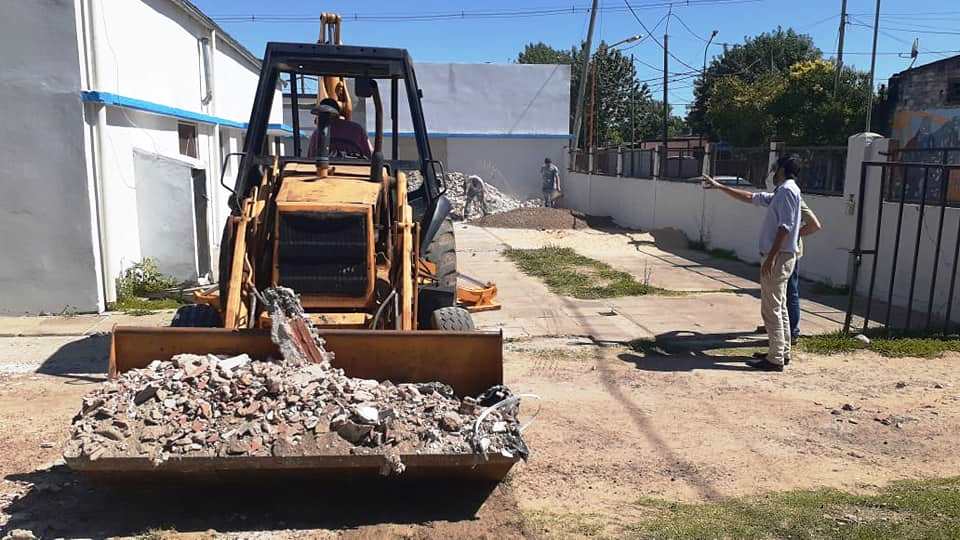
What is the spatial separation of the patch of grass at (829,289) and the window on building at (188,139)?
10.1 meters

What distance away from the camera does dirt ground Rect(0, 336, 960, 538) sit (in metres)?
4.07

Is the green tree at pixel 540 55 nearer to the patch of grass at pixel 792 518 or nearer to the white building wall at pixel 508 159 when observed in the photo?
the white building wall at pixel 508 159

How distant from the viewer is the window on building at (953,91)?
24266mm

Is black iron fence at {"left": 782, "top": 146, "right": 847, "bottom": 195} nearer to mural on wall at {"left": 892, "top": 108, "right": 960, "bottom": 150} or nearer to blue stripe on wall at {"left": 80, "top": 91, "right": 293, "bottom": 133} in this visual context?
blue stripe on wall at {"left": 80, "top": 91, "right": 293, "bottom": 133}

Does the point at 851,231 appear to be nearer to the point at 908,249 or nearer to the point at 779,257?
the point at 908,249

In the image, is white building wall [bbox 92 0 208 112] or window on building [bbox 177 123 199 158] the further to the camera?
window on building [bbox 177 123 199 158]

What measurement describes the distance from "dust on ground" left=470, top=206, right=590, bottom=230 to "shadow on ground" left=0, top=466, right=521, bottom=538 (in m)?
16.7

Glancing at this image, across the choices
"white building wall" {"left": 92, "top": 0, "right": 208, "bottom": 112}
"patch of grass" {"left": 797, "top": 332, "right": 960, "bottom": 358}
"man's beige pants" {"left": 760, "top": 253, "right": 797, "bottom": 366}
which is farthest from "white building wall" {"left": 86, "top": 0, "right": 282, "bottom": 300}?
"patch of grass" {"left": 797, "top": 332, "right": 960, "bottom": 358}

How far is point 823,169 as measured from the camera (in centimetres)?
1190

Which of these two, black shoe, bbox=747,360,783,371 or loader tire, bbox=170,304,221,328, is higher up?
loader tire, bbox=170,304,221,328

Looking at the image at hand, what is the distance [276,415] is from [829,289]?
9134 millimetres

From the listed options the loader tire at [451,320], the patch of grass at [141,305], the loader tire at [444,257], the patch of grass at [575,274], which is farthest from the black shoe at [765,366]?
the patch of grass at [141,305]

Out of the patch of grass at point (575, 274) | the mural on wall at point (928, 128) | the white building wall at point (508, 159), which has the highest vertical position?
the mural on wall at point (928, 128)

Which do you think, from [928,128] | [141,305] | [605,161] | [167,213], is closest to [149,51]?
[167,213]
